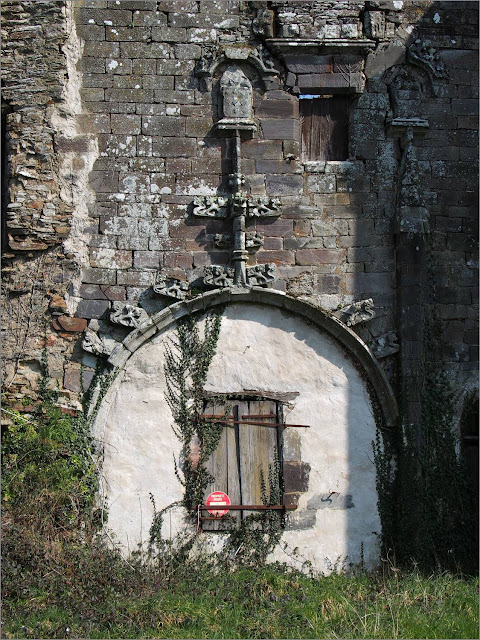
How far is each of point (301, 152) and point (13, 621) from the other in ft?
18.6

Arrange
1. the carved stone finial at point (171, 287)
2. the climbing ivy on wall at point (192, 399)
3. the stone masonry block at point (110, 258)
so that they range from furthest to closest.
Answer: the stone masonry block at point (110, 258)
the carved stone finial at point (171, 287)
the climbing ivy on wall at point (192, 399)

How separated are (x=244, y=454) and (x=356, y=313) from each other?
77.2 inches

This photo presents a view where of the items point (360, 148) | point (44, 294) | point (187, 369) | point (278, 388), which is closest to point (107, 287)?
point (44, 294)

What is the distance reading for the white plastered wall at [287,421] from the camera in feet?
26.8

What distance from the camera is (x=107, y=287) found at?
8500 mm

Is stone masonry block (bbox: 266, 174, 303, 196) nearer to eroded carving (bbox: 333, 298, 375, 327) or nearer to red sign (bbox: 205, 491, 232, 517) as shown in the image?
eroded carving (bbox: 333, 298, 375, 327)

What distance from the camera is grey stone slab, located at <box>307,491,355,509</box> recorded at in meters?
8.30

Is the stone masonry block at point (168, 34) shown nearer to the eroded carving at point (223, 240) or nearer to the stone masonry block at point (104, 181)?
the stone masonry block at point (104, 181)

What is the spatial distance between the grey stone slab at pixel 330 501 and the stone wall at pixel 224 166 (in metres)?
1.52

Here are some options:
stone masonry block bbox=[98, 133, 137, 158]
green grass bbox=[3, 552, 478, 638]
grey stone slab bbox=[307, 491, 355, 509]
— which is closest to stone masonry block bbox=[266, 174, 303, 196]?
stone masonry block bbox=[98, 133, 137, 158]

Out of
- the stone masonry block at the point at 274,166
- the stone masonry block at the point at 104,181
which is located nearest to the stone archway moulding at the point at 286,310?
the stone masonry block at the point at 274,166

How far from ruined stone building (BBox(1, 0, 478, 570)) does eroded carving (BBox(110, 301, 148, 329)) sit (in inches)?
1.0

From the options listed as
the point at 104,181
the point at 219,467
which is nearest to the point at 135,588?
the point at 219,467

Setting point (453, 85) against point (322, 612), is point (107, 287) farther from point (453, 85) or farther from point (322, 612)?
point (453, 85)
